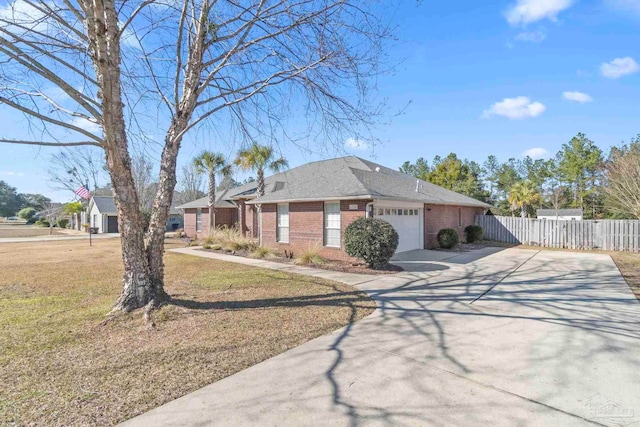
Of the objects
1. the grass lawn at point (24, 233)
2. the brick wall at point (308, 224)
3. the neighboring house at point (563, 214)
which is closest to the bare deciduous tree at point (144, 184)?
the grass lawn at point (24, 233)

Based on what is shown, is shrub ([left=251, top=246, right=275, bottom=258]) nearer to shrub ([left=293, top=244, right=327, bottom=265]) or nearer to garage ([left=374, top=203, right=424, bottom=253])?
shrub ([left=293, top=244, right=327, bottom=265])

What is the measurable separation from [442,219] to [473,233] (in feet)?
10.9

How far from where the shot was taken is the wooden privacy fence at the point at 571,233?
15.3 meters

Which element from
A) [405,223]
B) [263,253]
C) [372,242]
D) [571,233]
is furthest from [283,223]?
[571,233]

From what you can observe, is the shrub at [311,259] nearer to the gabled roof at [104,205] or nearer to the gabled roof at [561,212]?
the gabled roof at [104,205]

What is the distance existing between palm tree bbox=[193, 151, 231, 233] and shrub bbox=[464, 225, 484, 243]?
16203 mm

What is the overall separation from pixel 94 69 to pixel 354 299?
652cm

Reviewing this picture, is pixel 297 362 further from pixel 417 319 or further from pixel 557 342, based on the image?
pixel 557 342

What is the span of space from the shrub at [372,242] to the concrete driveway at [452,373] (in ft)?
11.2

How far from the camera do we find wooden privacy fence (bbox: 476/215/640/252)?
1529 centimetres

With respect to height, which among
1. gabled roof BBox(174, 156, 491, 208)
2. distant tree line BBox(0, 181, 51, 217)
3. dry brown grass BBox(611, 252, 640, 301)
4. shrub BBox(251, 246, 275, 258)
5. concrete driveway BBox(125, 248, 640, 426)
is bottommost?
dry brown grass BBox(611, 252, 640, 301)

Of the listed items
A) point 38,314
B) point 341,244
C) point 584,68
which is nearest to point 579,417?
point 38,314

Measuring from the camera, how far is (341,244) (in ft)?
40.2

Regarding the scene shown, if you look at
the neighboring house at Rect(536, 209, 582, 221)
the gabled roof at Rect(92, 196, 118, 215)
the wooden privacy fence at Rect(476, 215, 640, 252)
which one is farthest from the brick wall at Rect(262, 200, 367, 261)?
the neighboring house at Rect(536, 209, 582, 221)
